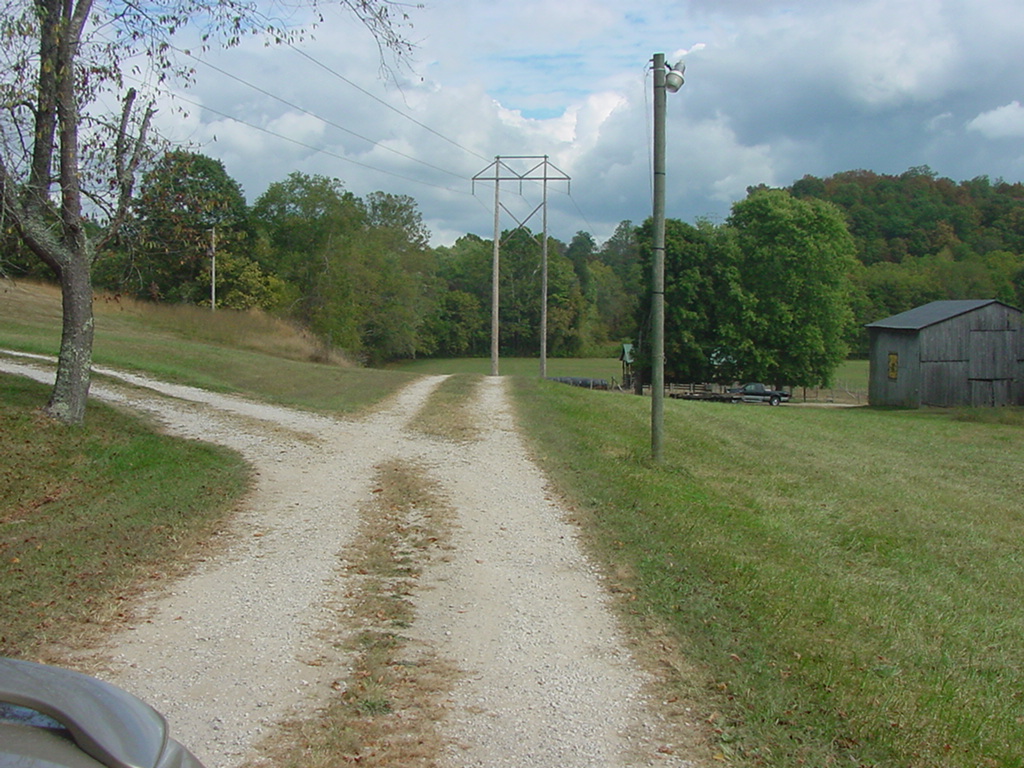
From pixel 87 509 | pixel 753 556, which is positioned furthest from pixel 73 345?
pixel 753 556

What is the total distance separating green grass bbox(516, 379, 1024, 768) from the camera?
4.62 meters

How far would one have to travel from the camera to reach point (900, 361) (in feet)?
161

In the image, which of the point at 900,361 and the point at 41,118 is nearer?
the point at 41,118

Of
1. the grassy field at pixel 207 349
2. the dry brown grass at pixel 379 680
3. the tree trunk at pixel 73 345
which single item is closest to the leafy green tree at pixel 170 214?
the tree trunk at pixel 73 345

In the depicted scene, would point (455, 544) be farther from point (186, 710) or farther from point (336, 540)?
point (186, 710)

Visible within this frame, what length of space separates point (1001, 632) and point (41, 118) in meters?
13.0

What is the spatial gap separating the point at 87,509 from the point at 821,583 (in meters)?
7.49

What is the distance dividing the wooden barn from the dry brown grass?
1809 inches

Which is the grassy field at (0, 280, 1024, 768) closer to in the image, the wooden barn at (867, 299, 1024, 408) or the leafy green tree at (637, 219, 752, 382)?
the wooden barn at (867, 299, 1024, 408)

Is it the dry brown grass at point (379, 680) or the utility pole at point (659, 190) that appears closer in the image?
the dry brown grass at point (379, 680)

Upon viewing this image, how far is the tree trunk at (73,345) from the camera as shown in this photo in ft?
41.4

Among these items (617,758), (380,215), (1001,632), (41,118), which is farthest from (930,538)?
(380,215)

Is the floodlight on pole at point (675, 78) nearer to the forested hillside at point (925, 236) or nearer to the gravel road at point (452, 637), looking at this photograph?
the gravel road at point (452, 637)

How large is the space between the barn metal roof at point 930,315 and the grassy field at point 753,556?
2946cm
